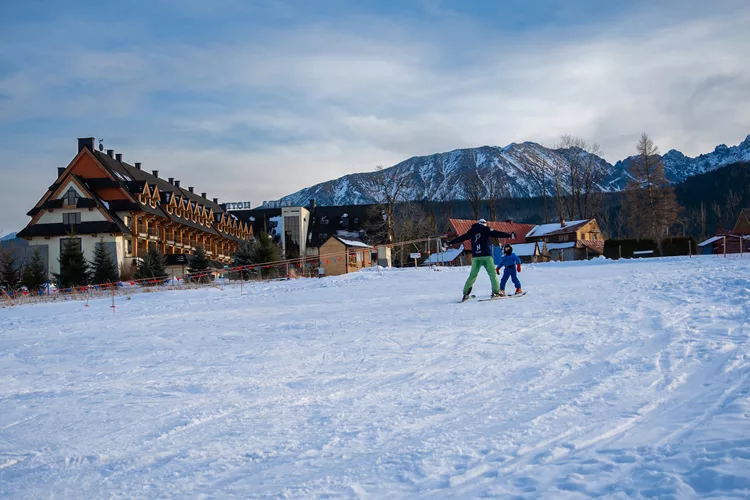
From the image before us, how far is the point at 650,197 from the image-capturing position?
2261 inches

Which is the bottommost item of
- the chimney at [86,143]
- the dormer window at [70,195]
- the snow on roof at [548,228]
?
the snow on roof at [548,228]

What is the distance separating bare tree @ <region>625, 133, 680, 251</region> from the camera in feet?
185

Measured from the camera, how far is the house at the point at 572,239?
2547 inches

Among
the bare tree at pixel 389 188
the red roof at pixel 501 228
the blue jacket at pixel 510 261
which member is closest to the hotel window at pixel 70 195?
the bare tree at pixel 389 188

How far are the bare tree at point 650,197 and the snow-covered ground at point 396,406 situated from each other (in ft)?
153

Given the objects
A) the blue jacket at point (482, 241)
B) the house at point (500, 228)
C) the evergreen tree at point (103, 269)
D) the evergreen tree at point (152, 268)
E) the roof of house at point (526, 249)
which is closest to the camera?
the blue jacket at point (482, 241)

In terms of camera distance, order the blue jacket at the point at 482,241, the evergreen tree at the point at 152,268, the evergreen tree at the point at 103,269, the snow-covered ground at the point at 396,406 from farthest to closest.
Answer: the evergreen tree at the point at 103,269
the evergreen tree at the point at 152,268
the blue jacket at the point at 482,241
the snow-covered ground at the point at 396,406

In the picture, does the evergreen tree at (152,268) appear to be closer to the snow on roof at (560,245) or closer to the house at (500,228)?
the house at (500,228)

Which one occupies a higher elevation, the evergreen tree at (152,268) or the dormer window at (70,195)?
the dormer window at (70,195)

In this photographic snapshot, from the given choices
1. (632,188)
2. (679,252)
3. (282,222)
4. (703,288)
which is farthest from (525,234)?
(703,288)

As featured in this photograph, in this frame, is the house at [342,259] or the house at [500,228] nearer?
the house at [342,259]

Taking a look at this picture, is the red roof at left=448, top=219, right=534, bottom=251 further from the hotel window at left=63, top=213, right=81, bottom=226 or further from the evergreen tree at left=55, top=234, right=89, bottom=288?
the evergreen tree at left=55, top=234, right=89, bottom=288

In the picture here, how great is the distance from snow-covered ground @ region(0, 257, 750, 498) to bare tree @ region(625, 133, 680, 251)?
153ft

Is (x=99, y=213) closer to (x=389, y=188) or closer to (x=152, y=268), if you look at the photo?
(x=152, y=268)
